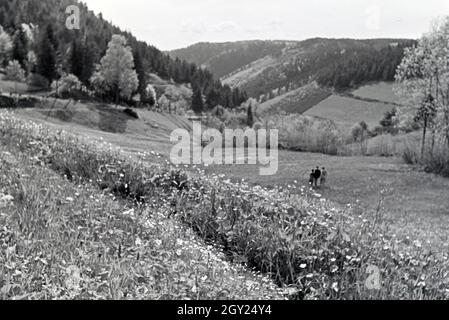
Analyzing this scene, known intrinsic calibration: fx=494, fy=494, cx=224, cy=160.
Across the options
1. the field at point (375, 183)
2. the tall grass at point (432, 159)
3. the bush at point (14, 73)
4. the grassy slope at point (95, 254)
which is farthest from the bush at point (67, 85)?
the grassy slope at point (95, 254)

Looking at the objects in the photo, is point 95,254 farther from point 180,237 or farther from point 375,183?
point 375,183

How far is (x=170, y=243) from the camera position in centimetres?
641

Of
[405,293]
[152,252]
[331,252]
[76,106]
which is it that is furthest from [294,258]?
[76,106]

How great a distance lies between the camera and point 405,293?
19.0 feet

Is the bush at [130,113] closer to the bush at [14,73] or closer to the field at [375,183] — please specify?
the field at [375,183]

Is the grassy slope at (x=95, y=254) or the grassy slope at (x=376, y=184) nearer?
the grassy slope at (x=95, y=254)

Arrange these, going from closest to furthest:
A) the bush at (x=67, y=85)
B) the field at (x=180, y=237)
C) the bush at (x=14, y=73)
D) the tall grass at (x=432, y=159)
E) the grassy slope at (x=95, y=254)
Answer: the grassy slope at (x=95, y=254) → the field at (x=180, y=237) → the tall grass at (x=432, y=159) → the bush at (x=67, y=85) → the bush at (x=14, y=73)

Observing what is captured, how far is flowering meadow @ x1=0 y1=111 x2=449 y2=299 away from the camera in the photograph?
4.98 metres

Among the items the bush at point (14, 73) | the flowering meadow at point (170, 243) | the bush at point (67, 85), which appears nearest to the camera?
the flowering meadow at point (170, 243)

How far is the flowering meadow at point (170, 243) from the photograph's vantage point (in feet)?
16.3

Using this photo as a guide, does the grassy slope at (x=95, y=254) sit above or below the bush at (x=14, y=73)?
below

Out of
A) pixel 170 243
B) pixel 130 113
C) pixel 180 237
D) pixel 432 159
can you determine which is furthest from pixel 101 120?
pixel 170 243
